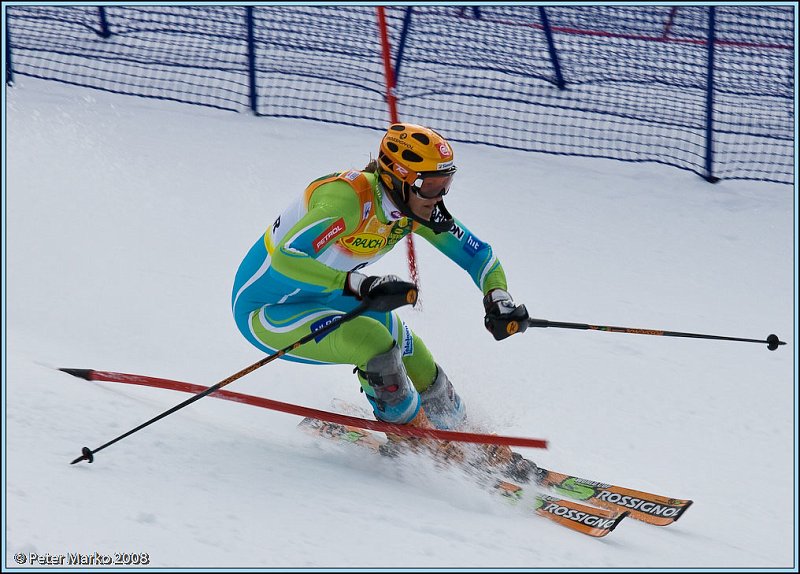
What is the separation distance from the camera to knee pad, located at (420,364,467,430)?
450cm

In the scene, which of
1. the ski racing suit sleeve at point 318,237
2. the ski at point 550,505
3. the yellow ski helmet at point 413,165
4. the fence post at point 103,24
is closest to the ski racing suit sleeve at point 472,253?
the yellow ski helmet at point 413,165


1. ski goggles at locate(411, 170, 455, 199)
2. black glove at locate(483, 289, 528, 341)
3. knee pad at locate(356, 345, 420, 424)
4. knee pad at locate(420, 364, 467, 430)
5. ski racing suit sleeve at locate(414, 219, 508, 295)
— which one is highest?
ski goggles at locate(411, 170, 455, 199)

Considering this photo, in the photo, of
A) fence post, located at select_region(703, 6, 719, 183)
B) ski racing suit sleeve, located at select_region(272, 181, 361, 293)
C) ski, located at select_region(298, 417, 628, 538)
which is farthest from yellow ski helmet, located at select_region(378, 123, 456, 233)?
fence post, located at select_region(703, 6, 719, 183)

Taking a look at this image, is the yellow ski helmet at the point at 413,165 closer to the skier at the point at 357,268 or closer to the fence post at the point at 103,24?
→ the skier at the point at 357,268

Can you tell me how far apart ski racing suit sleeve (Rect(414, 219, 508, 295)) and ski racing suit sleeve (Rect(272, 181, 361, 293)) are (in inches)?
25.0

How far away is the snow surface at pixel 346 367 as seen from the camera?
334cm

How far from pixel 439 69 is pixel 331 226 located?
6.49 metres

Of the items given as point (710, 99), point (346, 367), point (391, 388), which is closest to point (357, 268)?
point (391, 388)

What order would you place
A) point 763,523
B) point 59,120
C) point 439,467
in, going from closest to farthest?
1. point 439,467
2. point 763,523
3. point 59,120

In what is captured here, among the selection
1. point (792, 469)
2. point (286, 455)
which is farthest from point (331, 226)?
point (792, 469)

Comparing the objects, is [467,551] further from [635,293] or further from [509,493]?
[635,293]

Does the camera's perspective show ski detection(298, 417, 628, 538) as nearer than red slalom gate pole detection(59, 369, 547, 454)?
Yes

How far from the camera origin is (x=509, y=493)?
4.14 m

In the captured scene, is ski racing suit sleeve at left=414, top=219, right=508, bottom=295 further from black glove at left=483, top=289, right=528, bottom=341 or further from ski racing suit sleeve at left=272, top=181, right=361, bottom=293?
ski racing suit sleeve at left=272, top=181, right=361, bottom=293
